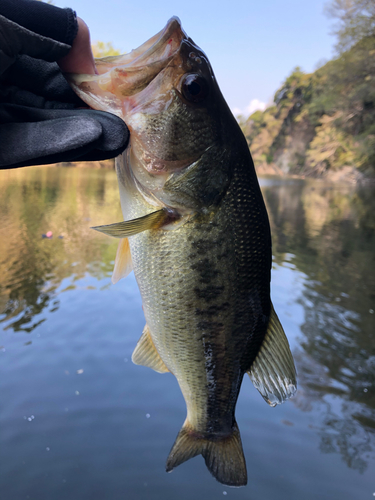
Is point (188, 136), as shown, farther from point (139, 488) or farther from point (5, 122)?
point (139, 488)

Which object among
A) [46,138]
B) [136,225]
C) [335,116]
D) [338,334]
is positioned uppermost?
[335,116]

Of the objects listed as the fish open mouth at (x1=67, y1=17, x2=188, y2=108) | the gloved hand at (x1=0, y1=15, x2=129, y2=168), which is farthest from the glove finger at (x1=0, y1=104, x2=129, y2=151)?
the fish open mouth at (x1=67, y1=17, x2=188, y2=108)

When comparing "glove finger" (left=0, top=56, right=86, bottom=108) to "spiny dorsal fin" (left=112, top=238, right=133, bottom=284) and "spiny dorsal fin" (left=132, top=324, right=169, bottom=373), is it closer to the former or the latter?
"spiny dorsal fin" (left=112, top=238, right=133, bottom=284)

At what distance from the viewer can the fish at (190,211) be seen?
1505 mm

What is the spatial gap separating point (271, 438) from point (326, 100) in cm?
3386

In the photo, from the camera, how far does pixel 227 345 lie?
5.69 ft

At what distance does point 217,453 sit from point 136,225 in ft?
4.43

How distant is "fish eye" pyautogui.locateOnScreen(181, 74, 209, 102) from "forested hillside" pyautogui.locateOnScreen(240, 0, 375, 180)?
30.4 meters

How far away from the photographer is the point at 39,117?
59.4 inches

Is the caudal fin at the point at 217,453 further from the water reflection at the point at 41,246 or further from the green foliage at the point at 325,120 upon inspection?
the green foliage at the point at 325,120

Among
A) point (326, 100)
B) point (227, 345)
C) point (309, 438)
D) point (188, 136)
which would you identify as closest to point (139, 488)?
point (309, 438)

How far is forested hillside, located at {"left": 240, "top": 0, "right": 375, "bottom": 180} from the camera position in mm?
28453

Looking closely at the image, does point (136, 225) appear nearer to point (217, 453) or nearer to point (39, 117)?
point (39, 117)

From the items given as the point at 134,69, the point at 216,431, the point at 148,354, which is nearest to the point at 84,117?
the point at 134,69
